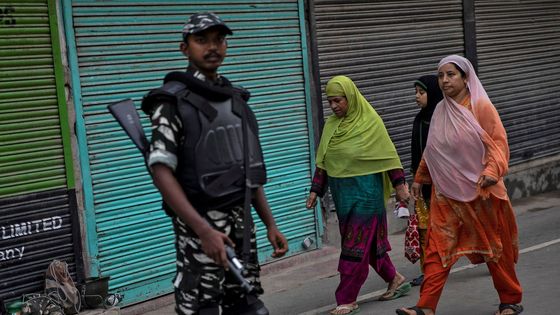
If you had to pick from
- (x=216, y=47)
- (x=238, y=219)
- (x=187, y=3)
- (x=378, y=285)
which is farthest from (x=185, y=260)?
(x=187, y=3)

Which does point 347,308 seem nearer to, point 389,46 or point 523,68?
point 389,46

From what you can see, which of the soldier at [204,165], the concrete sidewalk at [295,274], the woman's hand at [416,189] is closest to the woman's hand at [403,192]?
the woman's hand at [416,189]

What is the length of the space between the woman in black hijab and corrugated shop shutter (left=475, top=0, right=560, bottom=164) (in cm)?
A: 449

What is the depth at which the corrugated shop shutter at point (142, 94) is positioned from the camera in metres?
7.04

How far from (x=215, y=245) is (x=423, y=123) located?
363 centimetres

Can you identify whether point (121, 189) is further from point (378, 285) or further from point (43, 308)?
point (378, 285)

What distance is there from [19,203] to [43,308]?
76 cm

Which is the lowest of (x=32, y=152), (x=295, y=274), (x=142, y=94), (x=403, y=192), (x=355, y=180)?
(x=295, y=274)

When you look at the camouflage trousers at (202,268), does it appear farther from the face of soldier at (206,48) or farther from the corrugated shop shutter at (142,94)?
the corrugated shop shutter at (142,94)

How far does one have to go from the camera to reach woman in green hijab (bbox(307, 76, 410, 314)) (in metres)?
6.50

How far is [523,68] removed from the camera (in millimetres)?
11961

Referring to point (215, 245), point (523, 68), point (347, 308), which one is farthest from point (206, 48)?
point (523, 68)

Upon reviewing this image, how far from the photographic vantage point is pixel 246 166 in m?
3.96

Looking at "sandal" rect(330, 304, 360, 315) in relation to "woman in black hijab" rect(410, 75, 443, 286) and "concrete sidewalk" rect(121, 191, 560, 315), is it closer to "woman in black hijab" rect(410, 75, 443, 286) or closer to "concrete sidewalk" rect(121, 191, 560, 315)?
"concrete sidewalk" rect(121, 191, 560, 315)
